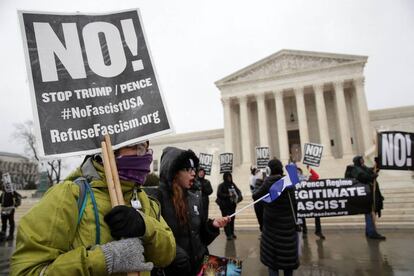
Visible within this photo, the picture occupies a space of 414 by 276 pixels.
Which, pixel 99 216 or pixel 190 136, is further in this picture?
pixel 190 136

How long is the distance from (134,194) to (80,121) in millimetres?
554

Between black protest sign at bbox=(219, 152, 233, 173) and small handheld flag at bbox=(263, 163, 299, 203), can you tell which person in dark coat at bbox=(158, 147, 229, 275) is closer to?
small handheld flag at bbox=(263, 163, 299, 203)

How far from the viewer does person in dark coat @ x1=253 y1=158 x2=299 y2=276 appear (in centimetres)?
390

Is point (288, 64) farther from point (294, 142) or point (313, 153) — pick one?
point (313, 153)

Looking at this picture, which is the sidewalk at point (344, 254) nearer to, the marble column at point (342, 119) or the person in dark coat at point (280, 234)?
the person in dark coat at point (280, 234)

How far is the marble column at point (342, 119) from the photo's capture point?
31.9 meters

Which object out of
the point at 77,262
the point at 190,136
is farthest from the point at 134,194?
the point at 190,136

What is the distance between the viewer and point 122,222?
136cm

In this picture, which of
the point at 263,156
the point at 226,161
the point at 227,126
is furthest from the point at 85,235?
the point at 227,126

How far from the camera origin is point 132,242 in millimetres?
1391

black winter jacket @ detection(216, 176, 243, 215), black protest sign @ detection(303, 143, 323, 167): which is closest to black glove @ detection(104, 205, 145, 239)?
black winter jacket @ detection(216, 176, 243, 215)

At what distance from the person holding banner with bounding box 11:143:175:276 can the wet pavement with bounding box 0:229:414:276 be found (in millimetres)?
4479

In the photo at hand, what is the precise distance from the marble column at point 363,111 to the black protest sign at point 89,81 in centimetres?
3453

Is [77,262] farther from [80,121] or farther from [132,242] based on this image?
[80,121]
